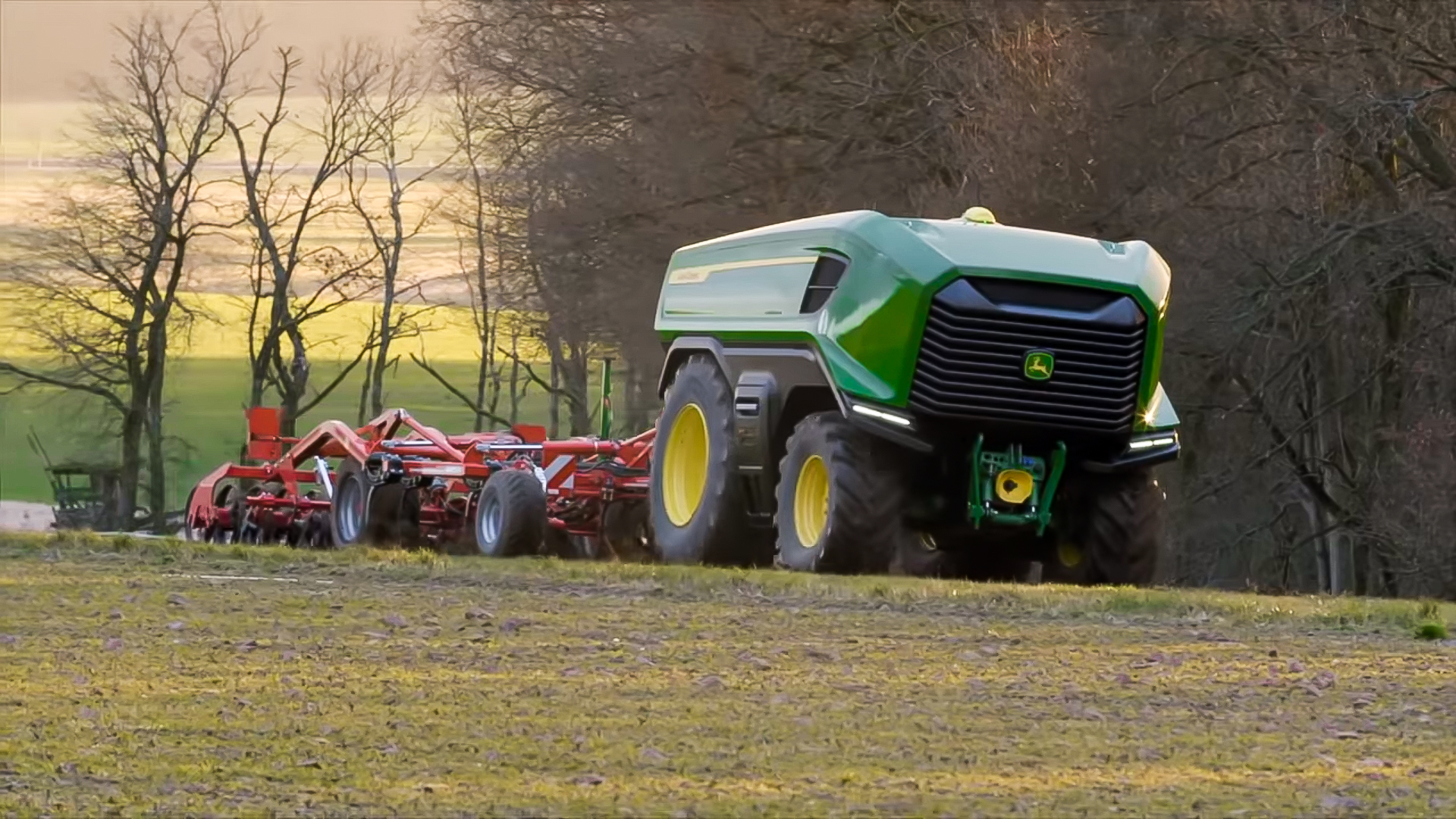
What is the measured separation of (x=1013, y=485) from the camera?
1684 cm

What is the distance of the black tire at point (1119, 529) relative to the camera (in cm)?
1744

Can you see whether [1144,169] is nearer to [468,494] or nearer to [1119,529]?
[468,494]

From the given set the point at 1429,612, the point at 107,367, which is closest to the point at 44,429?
the point at 107,367

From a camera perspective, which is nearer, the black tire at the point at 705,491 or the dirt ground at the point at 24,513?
the black tire at the point at 705,491

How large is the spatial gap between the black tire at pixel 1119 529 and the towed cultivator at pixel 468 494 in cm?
450

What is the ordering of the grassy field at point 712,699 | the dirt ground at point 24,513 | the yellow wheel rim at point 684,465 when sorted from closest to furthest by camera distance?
the grassy field at point 712,699 < the yellow wheel rim at point 684,465 < the dirt ground at point 24,513

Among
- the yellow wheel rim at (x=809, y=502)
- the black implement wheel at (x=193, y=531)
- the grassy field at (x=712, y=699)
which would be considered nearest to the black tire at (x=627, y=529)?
the yellow wheel rim at (x=809, y=502)

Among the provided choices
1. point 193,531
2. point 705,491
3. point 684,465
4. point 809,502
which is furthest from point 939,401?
point 193,531

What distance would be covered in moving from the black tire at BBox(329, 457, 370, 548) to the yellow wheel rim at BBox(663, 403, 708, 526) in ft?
12.2

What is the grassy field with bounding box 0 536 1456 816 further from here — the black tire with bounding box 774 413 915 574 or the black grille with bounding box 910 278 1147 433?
the black grille with bounding box 910 278 1147 433

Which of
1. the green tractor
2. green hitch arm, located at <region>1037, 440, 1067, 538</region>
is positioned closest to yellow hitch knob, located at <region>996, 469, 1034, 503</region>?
the green tractor

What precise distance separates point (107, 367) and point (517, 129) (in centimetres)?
2789

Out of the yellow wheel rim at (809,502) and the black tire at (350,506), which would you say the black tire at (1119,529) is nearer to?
the yellow wheel rim at (809,502)

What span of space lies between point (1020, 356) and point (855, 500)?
146cm
